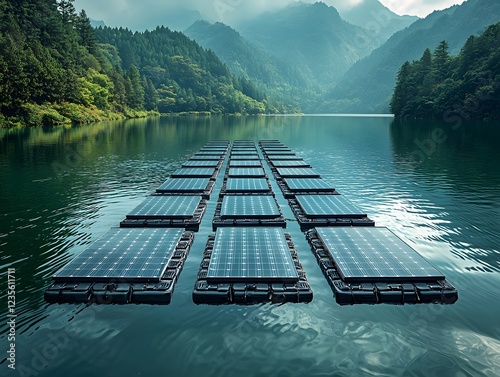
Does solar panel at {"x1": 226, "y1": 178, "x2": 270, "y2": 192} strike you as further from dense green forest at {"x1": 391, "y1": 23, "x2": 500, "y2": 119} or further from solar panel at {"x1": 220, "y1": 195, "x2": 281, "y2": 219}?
dense green forest at {"x1": 391, "y1": 23, "x2": 500, "y2": 119}

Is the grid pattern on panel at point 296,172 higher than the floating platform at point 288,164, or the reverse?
the floating platform at point 288,164

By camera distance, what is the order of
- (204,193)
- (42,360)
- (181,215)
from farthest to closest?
(204,193) → (181,215) → (42,360)

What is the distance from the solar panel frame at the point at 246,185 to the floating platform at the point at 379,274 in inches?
707

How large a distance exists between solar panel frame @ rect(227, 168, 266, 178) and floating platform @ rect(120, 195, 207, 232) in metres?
15.3

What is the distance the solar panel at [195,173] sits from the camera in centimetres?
5231

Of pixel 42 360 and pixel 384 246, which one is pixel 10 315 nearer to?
pixel 42 360

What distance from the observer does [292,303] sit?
2011 cm

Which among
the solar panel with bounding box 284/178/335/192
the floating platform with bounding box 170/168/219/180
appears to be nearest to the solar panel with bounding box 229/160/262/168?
the floating platform with bounding box 170/168/219/180

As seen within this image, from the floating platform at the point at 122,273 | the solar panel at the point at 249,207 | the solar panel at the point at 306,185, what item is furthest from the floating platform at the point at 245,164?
the floating platform at the point at 122,273

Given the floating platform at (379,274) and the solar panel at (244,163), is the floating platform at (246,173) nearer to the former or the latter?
the solar panel at (244,163)

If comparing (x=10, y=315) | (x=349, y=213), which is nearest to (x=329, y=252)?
(x=349, y=213)

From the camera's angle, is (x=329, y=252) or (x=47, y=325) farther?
(x=329, y=252)

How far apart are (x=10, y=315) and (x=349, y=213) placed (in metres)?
28.0

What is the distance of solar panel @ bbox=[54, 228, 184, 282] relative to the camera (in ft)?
68.4
